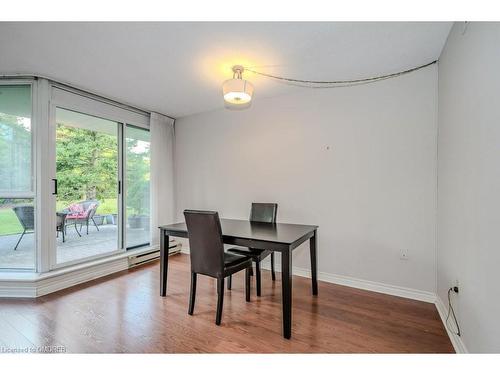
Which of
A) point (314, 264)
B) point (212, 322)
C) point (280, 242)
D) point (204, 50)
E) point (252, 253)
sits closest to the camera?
point (280, 242)

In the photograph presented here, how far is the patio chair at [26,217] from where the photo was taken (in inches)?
105

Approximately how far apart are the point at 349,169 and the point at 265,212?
1.09m

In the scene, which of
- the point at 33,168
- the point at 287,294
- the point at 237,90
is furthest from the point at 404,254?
the point at 33,168

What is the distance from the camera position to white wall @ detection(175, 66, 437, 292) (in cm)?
240

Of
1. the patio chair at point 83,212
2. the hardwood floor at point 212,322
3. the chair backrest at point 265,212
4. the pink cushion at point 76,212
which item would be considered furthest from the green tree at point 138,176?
the chair backrest at point 265,212

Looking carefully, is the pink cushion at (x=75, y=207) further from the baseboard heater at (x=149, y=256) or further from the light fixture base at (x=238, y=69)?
the light fixture base at (x=238, y=69)

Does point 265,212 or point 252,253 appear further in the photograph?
point 265,212

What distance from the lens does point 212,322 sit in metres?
2.00

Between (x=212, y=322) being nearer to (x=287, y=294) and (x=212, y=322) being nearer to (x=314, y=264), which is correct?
(x=287, y=294)

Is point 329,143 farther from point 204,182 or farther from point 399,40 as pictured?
Answer: point 204,182

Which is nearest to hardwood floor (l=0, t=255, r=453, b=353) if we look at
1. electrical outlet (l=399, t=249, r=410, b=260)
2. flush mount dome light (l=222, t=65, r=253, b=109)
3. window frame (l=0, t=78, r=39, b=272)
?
electrical outlet (l=399, t=249, r=410, b=260)

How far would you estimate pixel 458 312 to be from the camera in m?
1.70
